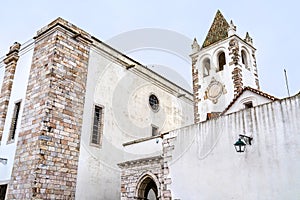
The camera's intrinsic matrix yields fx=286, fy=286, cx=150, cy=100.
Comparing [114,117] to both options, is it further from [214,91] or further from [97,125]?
[214,91]

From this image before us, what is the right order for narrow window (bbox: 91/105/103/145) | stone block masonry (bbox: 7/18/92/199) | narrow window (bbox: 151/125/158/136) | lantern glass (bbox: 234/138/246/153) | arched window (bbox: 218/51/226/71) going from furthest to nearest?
narrow window (bbox: 151/125/158/136) → arched window (bbox: 218/51/226/71) → narrow window (bbox: 91/105/103/145) → stone block masonry (bbox: 7/18/92/199) → lantern glass (bbox: 234/138/246/153)

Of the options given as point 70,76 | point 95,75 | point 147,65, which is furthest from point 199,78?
point 70,76

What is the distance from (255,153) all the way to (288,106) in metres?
1.31

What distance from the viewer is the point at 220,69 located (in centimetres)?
1411

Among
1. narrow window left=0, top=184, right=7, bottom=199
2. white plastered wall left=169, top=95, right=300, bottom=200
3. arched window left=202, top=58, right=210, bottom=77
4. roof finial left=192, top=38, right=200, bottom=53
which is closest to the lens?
white plastered wall left=169, top=95, right=300, bottom=200

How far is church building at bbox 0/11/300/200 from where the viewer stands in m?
6.70

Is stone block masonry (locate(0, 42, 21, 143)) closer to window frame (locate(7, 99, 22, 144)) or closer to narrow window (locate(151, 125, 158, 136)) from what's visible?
window frame (locate(7, 99, 22, 144))

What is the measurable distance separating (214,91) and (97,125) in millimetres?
5677

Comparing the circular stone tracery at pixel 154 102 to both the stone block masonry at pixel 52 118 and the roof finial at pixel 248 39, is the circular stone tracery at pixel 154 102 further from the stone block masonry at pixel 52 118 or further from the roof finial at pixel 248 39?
the roof finial at pixel 248 39

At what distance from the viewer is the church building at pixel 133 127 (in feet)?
22.0

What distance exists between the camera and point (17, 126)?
11.1 meters

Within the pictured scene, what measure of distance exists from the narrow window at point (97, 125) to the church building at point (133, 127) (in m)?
0.05

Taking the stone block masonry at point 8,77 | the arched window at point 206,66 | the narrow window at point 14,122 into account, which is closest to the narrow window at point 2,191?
the narrow window at point 14,122

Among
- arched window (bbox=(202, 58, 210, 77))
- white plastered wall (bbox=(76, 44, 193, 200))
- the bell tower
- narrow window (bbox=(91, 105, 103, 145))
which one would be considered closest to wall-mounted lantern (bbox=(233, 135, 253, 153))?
white plastered wall (bbox=(76, 44, 193, 200))
